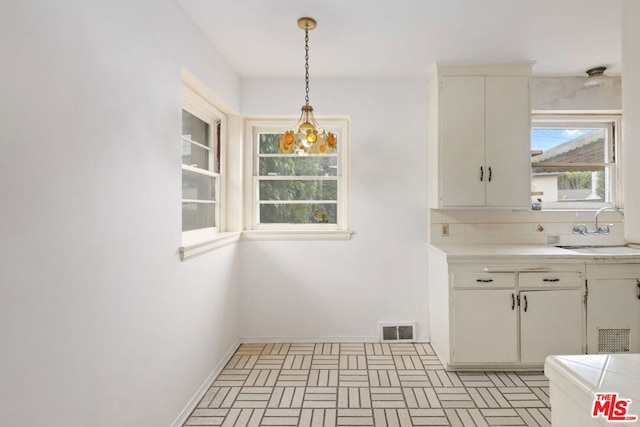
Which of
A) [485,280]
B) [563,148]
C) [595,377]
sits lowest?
[485,280]

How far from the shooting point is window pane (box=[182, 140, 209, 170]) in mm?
2457

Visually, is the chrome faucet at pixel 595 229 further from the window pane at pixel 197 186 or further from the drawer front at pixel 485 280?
the window pane at pixel 197 186

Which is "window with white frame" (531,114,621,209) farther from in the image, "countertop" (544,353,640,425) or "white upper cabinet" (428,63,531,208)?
"countertop" (544,353,640,425)

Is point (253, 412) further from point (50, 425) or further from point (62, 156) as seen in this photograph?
point (62, 156)

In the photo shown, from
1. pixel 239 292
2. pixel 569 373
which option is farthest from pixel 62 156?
pixel 239 292

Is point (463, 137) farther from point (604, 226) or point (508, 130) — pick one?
point (604, 226)

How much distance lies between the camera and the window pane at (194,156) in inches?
96.7

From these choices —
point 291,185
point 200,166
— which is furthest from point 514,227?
point 200,166

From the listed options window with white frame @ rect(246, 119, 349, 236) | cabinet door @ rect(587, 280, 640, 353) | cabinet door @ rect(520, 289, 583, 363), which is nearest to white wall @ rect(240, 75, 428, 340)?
window with white frame @ rect(246, 119, 349, 236)

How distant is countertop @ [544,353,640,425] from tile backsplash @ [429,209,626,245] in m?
2.32

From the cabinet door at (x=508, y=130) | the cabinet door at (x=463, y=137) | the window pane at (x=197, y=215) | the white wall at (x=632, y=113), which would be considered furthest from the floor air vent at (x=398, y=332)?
the white wall at (x=632, y=113)

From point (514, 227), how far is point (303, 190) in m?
1.99

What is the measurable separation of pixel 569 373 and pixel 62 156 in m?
1.57

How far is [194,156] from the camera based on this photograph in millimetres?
2648
